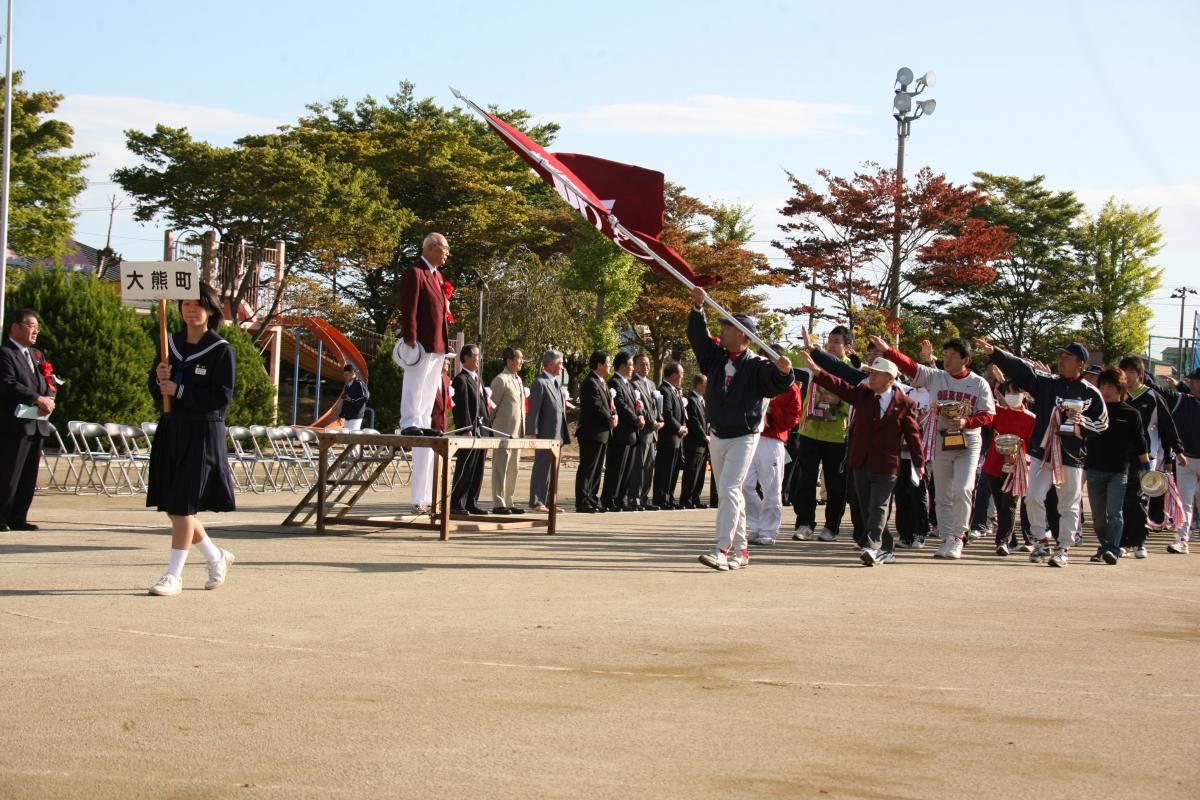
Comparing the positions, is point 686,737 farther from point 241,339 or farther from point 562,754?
point 241,339

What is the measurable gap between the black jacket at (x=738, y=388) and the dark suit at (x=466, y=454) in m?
4.22

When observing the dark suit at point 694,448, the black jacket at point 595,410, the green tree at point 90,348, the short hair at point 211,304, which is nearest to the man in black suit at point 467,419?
the black jacket at point 595,410

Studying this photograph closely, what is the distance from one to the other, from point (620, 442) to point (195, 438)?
990 cm

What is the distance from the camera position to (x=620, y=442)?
18109 mm

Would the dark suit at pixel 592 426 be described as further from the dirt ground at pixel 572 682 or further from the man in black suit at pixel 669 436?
the dirt ground at pixel 572 682

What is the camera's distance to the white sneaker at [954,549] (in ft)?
43.5

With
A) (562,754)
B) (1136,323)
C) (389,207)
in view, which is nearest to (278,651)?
(562,754)

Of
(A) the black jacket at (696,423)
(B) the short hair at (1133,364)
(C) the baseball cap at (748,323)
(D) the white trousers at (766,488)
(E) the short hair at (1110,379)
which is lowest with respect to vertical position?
(D) the white trousers at (766,488)

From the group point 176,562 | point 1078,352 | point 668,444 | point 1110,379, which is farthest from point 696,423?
point 176,562

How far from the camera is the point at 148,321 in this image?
25.9 metres

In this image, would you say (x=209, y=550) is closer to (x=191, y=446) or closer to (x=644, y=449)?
(x=191, y=446)

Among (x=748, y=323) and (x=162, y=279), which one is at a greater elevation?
(x=748, y=323)

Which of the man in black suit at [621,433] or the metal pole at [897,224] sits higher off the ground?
the metal pole at [897,224]

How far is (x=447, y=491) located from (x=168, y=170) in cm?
3024
